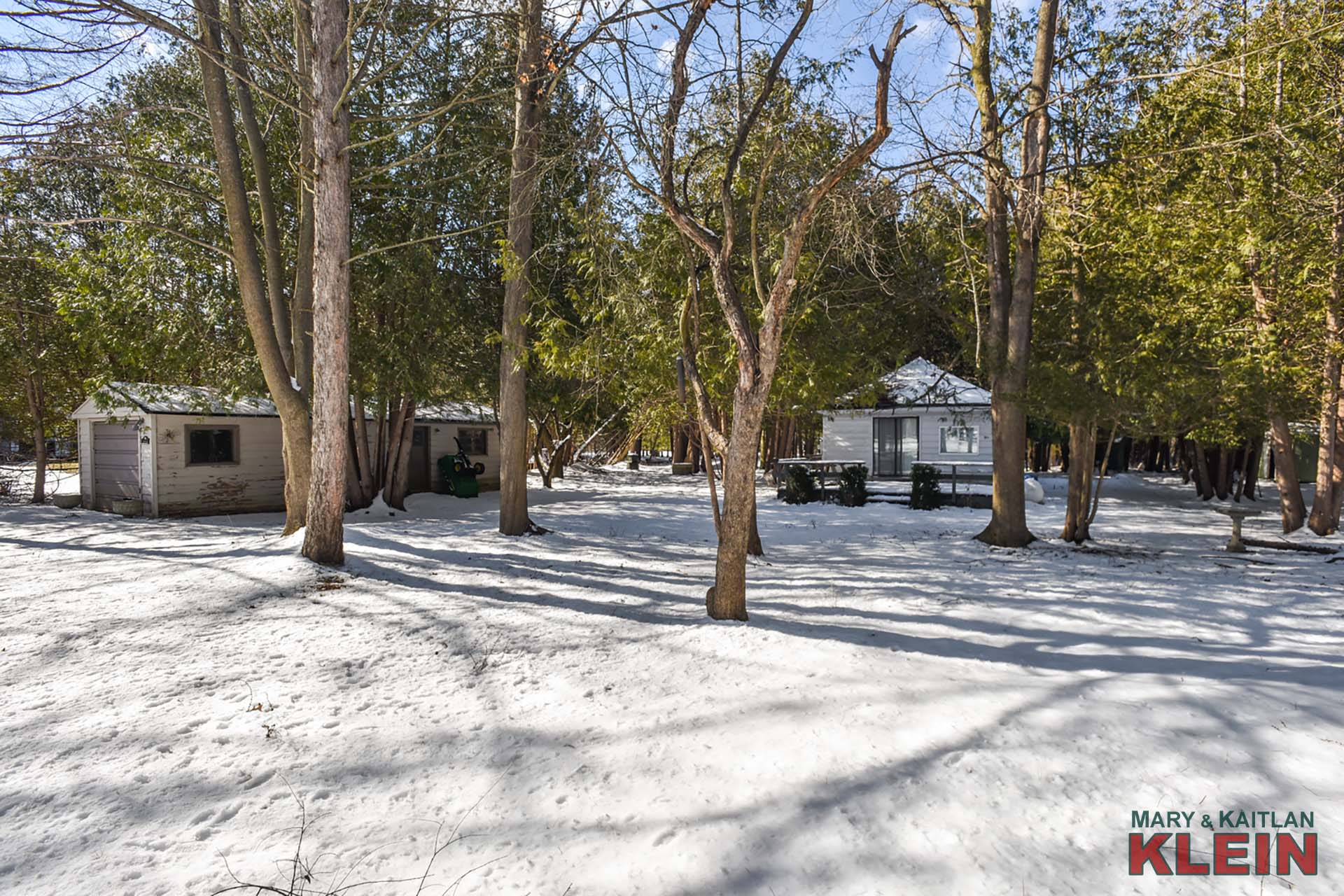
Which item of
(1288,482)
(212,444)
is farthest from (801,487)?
(212,444)

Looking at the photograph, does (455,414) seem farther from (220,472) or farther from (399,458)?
(220,472)

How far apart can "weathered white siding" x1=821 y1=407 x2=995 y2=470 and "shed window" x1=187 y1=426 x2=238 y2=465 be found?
15552 mm

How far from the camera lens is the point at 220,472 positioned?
14.8 m

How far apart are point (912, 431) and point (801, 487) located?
701cm

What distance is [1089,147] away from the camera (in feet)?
32.8

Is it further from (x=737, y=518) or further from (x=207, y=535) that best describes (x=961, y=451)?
(x=207, y=535)

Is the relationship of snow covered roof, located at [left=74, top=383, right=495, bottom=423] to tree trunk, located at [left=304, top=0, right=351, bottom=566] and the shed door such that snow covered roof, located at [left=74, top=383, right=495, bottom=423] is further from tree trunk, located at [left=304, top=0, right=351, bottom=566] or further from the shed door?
tree trunk, located at [left=304, top=0, right=351, bottom=566]

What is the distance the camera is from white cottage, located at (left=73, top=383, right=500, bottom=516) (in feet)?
45.2

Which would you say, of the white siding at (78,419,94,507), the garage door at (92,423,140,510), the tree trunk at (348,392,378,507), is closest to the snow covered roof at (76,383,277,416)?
the white siding at (78,419,94,507)

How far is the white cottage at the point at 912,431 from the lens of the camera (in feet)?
66.5

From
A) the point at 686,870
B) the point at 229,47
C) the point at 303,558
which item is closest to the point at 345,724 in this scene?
the point at 686,870

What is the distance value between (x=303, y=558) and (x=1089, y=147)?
12283 mm

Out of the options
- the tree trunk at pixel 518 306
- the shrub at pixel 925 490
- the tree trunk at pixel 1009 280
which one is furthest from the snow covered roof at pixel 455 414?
the tree trunk at pixel 1009 280

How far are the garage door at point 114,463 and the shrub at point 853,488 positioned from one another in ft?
52.7
